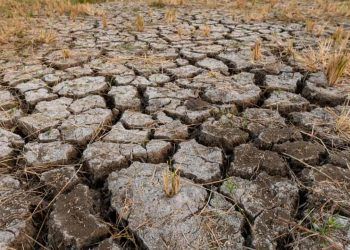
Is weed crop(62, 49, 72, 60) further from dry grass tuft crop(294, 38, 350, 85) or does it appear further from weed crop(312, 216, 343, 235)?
weed crop(312, 216, 343, 235)

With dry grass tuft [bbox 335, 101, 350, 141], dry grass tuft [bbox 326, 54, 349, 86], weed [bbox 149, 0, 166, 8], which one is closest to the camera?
dry grass tuft [bbox 335, 101, 350, 141]

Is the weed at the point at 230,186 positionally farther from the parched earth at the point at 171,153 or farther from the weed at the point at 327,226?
the weed at the point at 327,226

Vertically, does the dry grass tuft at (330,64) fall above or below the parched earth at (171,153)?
above

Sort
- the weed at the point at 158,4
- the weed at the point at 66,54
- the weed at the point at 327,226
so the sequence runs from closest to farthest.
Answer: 1. the weed at the point at 327,226
2. the weed at the point at 66,54
3. the weed at the point at 158,4

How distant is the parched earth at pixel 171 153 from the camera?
1.48 meters

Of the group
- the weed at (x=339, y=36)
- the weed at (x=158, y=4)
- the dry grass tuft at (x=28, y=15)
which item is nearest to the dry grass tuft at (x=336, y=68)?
the weed at (x=339, y=36)

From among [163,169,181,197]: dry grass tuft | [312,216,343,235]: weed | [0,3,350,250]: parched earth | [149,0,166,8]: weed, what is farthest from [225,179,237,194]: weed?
[149,0,166,8]: weed

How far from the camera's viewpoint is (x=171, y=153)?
1.96 metres

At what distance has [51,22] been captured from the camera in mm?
4895

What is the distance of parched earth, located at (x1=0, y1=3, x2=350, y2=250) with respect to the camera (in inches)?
58.1

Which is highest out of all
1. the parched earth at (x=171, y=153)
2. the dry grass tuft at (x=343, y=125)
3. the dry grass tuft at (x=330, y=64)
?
the dry grass tuft at (x=330, y=64)

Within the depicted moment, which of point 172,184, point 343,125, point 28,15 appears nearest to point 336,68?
point 343,125

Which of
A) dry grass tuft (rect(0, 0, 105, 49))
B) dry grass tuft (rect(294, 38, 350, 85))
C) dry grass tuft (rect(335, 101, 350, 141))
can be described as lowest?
dry grass tuft (rect(0, 0, 105, 49))

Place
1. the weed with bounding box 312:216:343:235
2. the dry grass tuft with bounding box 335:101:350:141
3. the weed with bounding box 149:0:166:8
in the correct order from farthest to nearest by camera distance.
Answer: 1. the weed with bounding box 149:0:166:8
2. the dry grass tuft with bounding box 335:101:350:141
3. the weed with bounding box 312:216:343:235
